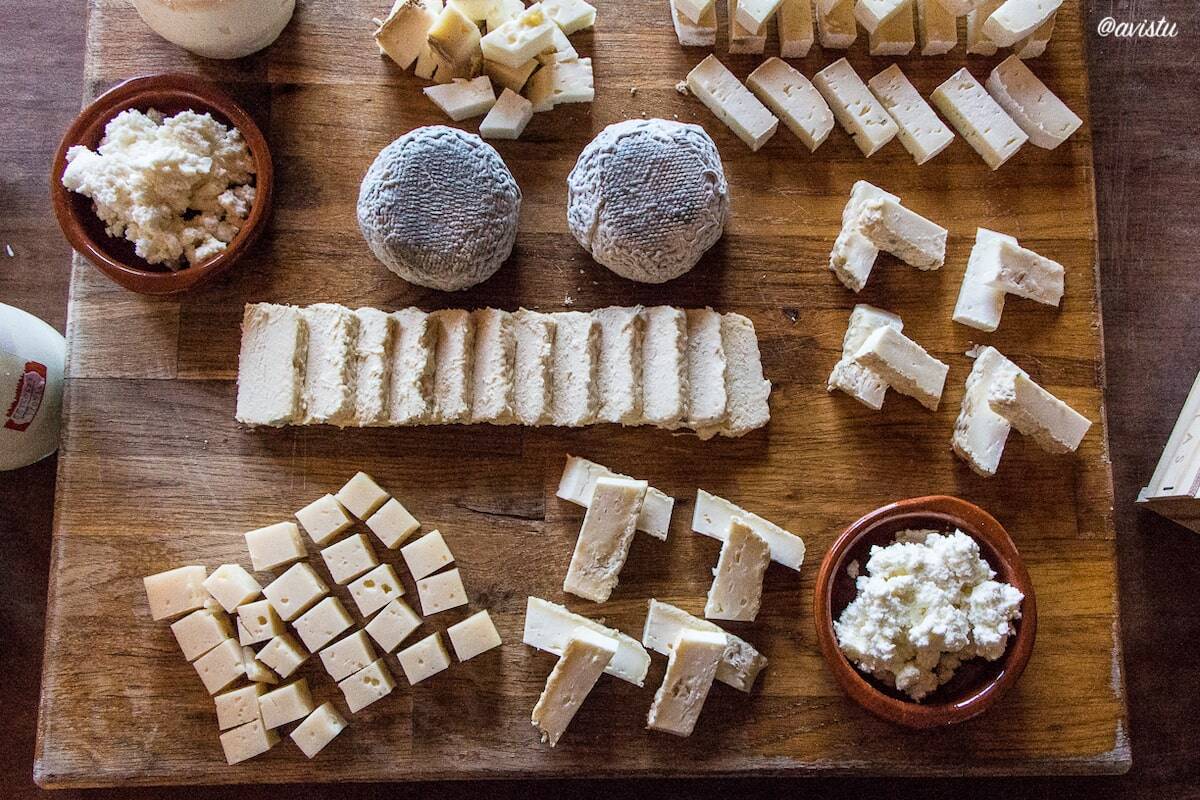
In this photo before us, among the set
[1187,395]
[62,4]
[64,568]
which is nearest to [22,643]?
[64,568]

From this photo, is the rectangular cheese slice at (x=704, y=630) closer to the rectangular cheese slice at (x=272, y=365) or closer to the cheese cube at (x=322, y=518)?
the cheese cube at (x=322, y=518)

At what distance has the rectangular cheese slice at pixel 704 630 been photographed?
2.21 meters

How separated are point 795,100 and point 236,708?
2.01 m

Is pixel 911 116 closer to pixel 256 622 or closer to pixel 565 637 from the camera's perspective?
pixel 565 637

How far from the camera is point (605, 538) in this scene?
2.23m

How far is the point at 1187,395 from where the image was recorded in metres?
2.67

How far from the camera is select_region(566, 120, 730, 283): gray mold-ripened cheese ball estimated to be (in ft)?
7.01

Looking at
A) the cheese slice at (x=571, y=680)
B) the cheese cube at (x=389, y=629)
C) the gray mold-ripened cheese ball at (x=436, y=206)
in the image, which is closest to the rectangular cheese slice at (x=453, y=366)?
the gray mold-ripened cheese ball at (x=436, y=206)

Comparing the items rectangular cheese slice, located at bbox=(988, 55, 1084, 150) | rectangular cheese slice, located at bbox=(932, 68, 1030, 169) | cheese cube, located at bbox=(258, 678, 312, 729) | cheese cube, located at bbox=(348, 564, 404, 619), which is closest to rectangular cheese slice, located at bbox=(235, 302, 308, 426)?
cheese cube, located at bbox=(348, 564, 404, 619)

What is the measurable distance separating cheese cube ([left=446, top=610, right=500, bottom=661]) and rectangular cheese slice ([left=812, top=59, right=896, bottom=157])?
1530mm

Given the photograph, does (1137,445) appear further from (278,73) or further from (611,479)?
(278,73)

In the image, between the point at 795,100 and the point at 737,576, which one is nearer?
the point at 737,576

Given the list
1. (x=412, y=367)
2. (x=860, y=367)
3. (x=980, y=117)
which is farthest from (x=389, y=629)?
(x=980, y=117)

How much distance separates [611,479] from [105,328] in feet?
4.30
